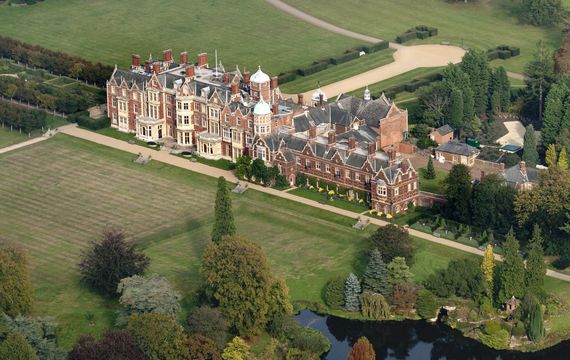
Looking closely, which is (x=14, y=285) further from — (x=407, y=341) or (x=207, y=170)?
(x=207, y=170)

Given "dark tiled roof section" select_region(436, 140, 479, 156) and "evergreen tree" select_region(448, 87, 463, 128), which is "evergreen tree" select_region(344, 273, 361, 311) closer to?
"dark tiled roof section" select_region(436, 140, 479, 156)

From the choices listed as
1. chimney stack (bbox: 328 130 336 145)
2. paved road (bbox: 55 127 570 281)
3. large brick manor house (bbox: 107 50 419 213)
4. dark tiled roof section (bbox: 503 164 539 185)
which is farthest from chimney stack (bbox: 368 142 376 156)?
dark tiled roof section (bbox: 503 164 539 185)

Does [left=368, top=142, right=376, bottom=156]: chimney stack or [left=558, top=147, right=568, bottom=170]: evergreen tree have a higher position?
[left=368, top=142, right=376, bottom=156]: chimney stack

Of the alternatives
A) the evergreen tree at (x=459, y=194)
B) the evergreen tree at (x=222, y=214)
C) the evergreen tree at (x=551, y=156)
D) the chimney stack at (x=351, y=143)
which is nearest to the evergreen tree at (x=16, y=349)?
the evergreen tree at (x=222, y=214)

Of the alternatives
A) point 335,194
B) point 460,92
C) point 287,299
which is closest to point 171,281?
point 287,299

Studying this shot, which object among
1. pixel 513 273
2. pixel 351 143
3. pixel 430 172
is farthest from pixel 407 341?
pixel 430 172
